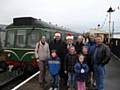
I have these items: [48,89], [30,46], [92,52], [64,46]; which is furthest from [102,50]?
[30,46]

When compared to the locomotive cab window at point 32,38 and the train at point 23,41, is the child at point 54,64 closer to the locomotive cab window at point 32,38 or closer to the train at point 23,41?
the train at point 23,41

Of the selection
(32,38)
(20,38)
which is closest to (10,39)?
(20,38)

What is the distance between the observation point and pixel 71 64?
31.8 ft

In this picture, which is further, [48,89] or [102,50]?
[48,89]

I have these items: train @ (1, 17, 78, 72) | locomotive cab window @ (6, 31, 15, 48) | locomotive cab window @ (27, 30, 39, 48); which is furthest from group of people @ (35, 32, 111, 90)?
→ locomotive cab window @ (6, 31, 15, 48)

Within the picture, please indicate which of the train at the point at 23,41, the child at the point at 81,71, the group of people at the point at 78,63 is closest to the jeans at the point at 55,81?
the group of people at the point at 78,63

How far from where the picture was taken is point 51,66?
403 inches

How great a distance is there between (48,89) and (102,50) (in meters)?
2.40

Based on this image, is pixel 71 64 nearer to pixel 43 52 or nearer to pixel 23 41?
pixel 43 52

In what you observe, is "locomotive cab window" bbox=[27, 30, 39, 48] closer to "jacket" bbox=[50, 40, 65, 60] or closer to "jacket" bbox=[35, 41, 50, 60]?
"jacket" bbox=[35, 41, 50, 60]

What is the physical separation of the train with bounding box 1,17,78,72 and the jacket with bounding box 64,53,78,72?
18.3ft

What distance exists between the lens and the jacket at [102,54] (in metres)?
9.57

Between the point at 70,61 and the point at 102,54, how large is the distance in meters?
0.96

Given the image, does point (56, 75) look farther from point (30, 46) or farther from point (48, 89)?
point (30, 46)
